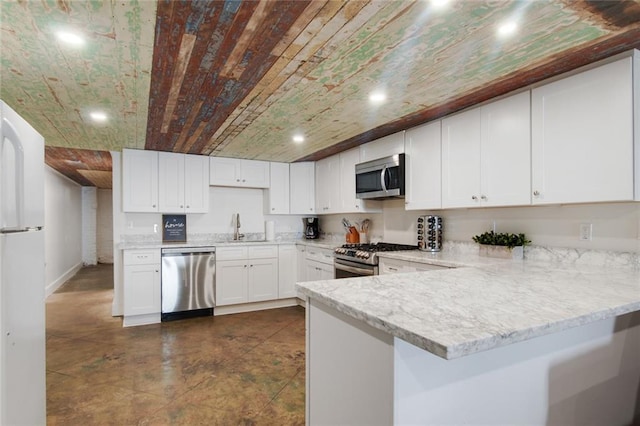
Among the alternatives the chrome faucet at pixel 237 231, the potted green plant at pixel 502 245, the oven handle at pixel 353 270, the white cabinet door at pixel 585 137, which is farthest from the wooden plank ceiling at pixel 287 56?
the chrome faucet at pixel 237 231

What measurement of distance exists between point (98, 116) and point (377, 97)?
A: 7.84 feet

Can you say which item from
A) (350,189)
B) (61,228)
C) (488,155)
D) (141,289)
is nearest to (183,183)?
(141,289)

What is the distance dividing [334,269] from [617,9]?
10.3ft

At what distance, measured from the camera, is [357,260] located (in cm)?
346

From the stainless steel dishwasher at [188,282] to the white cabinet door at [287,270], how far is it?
91 centimetres

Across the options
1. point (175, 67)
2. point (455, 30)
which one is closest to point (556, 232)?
point (455, 30)

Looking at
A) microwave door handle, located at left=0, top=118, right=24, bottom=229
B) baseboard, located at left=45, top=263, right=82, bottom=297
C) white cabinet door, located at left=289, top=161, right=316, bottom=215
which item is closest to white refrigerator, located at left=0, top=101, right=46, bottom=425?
microwave door handle, located at left=0, top=118, right=24, bottom=229

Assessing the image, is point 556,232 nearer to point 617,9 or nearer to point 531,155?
point 531,155

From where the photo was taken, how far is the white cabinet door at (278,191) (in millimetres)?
5062

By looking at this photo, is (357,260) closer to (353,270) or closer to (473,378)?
(353,270)

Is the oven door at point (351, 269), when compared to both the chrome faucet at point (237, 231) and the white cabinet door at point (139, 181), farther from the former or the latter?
the white cabinet door at point (139, 181)

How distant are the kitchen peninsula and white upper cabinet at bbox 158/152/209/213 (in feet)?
11.5

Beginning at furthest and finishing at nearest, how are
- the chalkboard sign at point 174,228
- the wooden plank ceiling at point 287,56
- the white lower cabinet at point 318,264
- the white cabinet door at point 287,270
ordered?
the white cabinet door at point 287,270, the chalkboard sign at point 174,228, the white lower cabinet at point 318,264, the wooden plank ceiling at point 287,56

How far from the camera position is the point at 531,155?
2.28 metres
